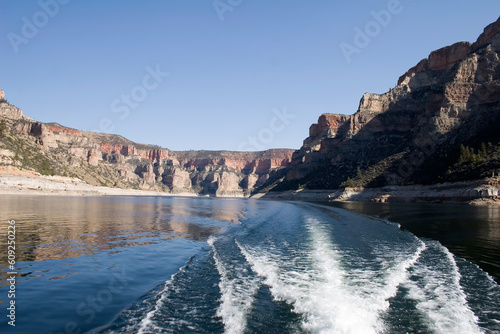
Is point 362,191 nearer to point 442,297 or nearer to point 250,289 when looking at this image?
point 442,297

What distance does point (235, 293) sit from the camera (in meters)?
9.27

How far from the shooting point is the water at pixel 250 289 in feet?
23.5

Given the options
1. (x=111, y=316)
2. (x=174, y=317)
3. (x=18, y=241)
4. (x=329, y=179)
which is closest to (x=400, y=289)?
(x=174, y=317)

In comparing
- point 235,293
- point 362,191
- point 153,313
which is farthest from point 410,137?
point 153,313

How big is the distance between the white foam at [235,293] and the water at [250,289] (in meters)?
0.03

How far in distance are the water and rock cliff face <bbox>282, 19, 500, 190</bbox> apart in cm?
4457

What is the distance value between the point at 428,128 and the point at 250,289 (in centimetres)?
8122

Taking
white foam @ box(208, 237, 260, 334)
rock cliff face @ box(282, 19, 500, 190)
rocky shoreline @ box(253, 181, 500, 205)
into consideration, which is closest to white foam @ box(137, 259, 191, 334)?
white foam @ box(208, 237, 260, 334)

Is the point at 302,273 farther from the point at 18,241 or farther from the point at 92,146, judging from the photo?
the point at 92,146

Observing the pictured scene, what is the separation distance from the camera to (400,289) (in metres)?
9.71

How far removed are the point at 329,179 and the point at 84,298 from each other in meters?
102

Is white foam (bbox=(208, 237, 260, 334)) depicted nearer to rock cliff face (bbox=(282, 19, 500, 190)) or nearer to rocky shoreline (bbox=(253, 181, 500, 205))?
rocky shoreline (bbox=(253, 181, 500, 205))

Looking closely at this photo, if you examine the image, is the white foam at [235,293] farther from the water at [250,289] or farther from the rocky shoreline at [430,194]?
the rocky shoreline at [430,194]

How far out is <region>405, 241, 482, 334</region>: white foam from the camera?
7.10 m
